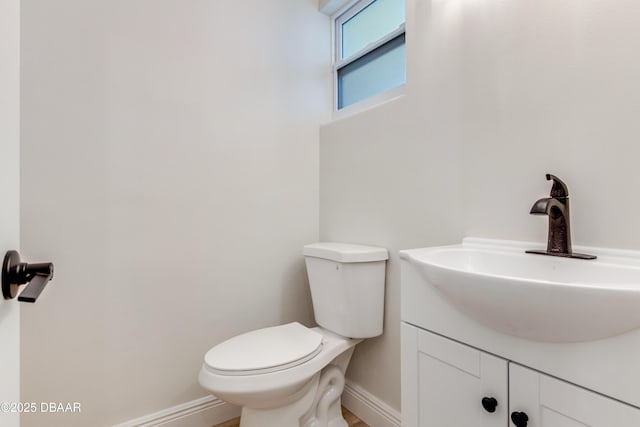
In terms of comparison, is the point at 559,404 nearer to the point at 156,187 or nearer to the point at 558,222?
the point at 558,222

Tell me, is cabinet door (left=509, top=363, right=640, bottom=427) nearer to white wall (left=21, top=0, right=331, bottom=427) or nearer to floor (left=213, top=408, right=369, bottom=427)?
floor (left=213, top=408, right=369, bottom=427)

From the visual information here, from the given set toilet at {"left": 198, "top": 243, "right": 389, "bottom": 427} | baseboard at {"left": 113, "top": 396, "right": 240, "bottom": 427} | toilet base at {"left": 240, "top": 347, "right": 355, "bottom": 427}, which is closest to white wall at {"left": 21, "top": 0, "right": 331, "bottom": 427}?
baseboard at {"left": 113, "top": 396, "right": 240, "bottom": 427}

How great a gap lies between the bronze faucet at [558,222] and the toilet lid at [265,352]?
0.87 metres

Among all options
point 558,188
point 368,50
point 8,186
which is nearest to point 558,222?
point 558,188

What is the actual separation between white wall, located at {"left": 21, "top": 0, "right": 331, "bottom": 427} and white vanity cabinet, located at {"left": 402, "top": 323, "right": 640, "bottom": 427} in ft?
3.17

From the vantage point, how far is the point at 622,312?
0.53 m

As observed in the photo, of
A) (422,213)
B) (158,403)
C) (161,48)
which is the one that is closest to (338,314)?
(422,213)

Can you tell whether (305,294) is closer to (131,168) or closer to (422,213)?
(422,213)

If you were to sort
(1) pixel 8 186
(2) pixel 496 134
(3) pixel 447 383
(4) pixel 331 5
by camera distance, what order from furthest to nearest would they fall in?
(4) pixel 331 5 → (2) pixel 496 134 → (3) pixel 447 383 → (1) pixel 8 186

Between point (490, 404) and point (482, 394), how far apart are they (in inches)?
1.2

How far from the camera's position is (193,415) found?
59.0 inches

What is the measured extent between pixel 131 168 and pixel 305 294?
1.07 meters

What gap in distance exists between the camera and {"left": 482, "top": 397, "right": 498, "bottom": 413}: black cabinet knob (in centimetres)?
73

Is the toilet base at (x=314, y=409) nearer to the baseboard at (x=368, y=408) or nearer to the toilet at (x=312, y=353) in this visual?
the toilet at (x=312, y=353)
